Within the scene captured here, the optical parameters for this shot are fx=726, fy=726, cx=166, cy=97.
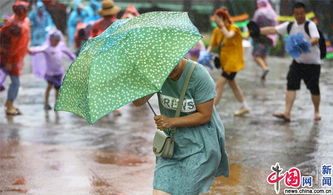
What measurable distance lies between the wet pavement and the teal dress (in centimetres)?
177

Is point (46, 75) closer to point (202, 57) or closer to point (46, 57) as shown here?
point (46, 57)

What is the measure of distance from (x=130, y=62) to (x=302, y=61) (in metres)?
5.98

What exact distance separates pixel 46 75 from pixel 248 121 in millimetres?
3564

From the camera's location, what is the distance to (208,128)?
5.20m

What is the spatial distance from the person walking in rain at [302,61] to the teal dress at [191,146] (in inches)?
201

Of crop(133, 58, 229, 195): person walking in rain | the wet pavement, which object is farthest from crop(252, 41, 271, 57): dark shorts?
crop(133, 58, 229, 195): person walking in rain

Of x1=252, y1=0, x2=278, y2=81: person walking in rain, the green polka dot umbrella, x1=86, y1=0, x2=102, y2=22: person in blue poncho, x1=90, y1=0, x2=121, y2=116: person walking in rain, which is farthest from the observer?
x1=86, y1=0, x2=102, y2=22: person in blue poncho

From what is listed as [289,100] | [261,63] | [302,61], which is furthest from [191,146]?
[261,63]

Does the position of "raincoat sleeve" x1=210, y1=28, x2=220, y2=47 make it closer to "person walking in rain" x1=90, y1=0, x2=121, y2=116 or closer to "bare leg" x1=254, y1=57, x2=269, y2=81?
"person walking in rain" x1=90, y1=0, x2=121, y2=116

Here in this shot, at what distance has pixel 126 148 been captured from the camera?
29.5 feet

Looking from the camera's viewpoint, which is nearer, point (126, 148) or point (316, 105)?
point (126, 148)

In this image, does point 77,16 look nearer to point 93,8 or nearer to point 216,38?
point 93,8

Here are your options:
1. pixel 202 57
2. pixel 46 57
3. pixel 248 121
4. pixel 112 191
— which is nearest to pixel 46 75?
pixel 46 57

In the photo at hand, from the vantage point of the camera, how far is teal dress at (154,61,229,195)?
5.09 metres
